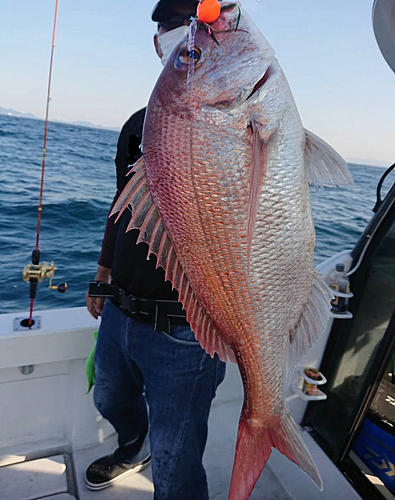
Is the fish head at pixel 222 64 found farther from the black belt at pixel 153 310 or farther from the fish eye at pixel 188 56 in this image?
the black belt at pixel 153 310

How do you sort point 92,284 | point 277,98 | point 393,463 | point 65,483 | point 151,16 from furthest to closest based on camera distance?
point 65,483 < point 393,463 < point 92,284 < point 151,16 < point 277,98

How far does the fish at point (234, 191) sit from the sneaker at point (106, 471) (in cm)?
155

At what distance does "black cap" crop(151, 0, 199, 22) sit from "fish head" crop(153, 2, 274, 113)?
49 centimetres

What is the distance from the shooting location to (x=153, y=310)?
1678mm

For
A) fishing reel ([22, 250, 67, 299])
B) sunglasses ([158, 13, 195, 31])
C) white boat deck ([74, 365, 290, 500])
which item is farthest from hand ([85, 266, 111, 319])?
sunglasses ([158, 13, 195, 31])

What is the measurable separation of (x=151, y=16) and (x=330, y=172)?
95 centimetres

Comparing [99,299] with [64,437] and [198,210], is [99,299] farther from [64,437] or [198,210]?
[198,210]

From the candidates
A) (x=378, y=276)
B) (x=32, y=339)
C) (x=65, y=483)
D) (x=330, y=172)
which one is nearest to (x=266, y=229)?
(x=330, y=172)

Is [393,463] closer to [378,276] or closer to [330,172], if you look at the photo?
[378,276]

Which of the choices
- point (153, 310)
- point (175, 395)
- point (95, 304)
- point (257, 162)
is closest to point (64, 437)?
point (95, 304)

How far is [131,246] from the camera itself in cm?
177

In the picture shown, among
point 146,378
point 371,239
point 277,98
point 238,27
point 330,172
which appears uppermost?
point 238,27

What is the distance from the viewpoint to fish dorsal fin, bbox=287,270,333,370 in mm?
1204

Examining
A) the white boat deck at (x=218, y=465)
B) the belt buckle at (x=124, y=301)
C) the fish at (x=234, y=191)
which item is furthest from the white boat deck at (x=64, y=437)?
the fish at (x=234, y=191)
